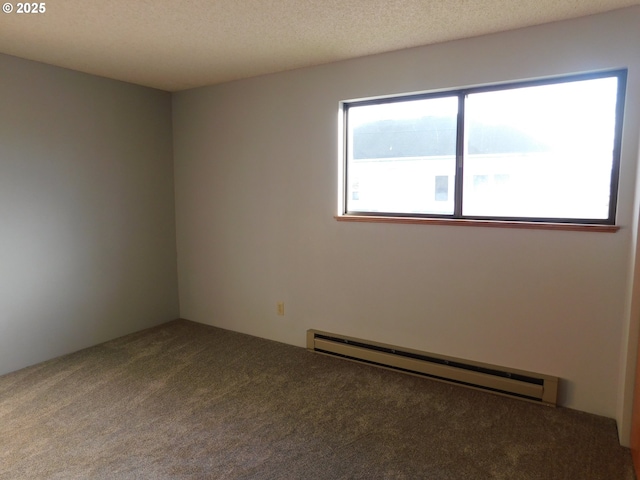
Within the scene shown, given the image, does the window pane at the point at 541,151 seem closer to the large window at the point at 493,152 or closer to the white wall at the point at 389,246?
the large window at the point at 493,152

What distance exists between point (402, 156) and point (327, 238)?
0.88m

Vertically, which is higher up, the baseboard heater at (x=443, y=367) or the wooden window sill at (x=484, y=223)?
the wooden window sill at (x=484, y=223)

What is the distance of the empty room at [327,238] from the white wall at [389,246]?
0.02 metres

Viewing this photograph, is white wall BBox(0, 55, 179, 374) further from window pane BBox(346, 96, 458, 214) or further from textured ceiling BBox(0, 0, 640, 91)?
window pane BBox(346, 96, 458, 214)

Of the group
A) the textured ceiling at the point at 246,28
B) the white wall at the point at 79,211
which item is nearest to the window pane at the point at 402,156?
the textured ceiling at the point at 246,28

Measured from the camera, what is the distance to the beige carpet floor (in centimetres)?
201

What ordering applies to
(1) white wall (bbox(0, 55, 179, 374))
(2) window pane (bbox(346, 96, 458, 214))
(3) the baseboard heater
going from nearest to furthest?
(3) the baseboard heater
(2) window pane (bbox(346, 96, 458, 214))
(1) white wall (bbox(0, 55, 179, 374))

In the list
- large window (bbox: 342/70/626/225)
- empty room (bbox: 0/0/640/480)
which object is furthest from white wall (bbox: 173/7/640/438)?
large window (bbox: 342/70/626/225)

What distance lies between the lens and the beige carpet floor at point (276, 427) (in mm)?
2010

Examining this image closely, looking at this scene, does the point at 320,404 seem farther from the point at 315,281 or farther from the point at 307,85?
the point at 307,85

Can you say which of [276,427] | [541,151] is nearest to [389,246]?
[541,151]

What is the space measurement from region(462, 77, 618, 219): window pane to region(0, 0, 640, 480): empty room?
0.05ft

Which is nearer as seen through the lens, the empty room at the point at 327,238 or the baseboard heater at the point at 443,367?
the empty room at the point at 327,238

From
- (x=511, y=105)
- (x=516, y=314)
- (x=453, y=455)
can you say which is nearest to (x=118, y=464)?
(x=453, y=455)
